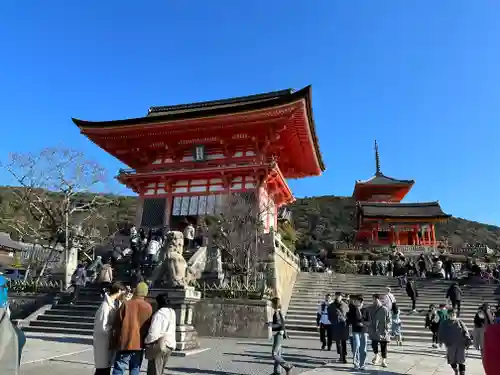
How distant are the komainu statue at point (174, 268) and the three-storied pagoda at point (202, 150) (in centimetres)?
1223

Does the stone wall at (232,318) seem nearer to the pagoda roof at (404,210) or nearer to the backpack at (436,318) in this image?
the backpack at (436,318)

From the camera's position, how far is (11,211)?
54531 mm

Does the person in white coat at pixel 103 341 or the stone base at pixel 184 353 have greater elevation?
the person in white coat at pixel 103 341

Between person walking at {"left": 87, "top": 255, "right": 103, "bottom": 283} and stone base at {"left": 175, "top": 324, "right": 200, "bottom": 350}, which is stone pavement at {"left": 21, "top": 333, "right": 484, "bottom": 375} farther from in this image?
person walking at {"left": 87, "top": 255, "right": 103, "bottom": 283}

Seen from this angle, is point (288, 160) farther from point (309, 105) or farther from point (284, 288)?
point (284, 288)

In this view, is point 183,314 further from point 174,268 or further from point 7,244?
point 7,244

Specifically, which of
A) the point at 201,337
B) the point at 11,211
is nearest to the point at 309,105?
the point at 201,337

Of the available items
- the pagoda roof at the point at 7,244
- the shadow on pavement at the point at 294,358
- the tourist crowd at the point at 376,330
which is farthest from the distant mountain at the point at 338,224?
the tourist crowd at the point at 376,330

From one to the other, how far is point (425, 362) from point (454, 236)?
227 feet

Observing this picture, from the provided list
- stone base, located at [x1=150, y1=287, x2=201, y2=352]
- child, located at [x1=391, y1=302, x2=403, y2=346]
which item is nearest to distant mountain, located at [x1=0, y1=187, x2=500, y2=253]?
child, located at [x1=391, y1=302, x2=403, y2=346]

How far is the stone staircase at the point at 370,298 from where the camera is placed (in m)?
14.9

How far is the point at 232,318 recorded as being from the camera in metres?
14.0

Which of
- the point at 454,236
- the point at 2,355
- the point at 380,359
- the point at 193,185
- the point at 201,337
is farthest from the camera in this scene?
the point at 454,236

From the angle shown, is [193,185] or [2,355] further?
[193,185]
